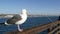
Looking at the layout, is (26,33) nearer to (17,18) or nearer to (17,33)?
(17,33)

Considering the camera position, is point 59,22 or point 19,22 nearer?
point 19,22

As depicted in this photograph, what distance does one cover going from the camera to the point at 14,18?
15.8 feet

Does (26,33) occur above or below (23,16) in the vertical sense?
below

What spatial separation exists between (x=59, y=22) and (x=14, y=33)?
7.51m

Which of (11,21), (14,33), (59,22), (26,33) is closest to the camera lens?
(14,33)

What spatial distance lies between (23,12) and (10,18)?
0.39 meters

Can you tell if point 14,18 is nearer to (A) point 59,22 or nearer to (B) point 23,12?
(B) point 23,12

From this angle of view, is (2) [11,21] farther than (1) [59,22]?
No

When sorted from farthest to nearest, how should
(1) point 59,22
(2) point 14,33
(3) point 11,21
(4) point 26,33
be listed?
1. (1) point 59,22
2. (3) point 11,21
3. (4) point 26,33
4. (2) point 14,33

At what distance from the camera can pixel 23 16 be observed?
16.3 ft

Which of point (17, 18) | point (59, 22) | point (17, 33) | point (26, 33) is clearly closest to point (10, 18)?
point (17, 18)

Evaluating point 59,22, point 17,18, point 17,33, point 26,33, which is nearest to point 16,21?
point 17,18

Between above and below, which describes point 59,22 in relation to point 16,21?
below

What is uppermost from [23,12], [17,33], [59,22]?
[23,12]
